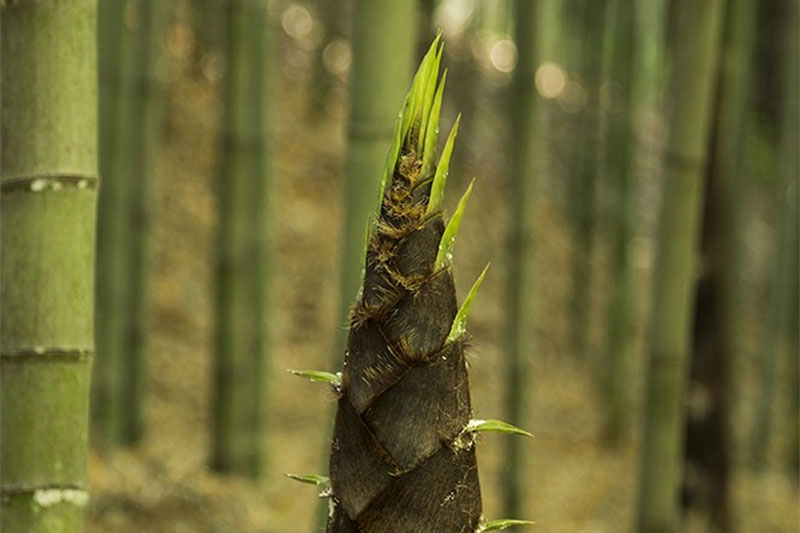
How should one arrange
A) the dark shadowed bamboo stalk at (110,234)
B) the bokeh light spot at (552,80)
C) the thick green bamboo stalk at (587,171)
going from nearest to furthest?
the dark shadowed bamboo stalk at (110,234)
the thick green bamboo stalk at (587,171)
the bokeh light spot at (552,80)

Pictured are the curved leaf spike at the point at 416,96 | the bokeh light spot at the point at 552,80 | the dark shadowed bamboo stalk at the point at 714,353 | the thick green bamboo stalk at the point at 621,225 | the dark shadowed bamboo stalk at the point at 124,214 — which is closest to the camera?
the curved leaf spike at the point at 416,96

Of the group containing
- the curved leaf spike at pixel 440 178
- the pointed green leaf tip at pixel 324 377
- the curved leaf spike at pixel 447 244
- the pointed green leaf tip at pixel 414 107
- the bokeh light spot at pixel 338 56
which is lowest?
the pointed green leaf tip at pixel 324 377

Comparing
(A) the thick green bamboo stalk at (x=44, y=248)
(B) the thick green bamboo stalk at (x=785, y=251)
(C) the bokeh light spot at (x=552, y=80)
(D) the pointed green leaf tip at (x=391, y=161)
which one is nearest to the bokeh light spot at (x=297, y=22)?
(C) the bokeh light spot at (x=552, y=80)

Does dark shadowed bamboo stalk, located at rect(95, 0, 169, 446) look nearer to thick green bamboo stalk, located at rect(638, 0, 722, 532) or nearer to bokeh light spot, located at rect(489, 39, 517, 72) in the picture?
thick green bamboo stalk, located at rect(638, 0, 722, 532)

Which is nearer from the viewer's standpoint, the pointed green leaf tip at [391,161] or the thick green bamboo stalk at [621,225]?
the pointed green leaf tip at [391,161]

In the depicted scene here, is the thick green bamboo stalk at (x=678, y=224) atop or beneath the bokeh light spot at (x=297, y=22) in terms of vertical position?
beneath

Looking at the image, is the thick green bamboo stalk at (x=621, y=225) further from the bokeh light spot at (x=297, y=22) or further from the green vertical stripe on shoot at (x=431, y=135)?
the bokeh light spot at (x=297, y=22)

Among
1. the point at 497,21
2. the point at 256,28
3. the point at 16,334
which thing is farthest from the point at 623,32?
the point at 497,21

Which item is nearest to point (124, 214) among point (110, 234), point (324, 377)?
point (110, 234)

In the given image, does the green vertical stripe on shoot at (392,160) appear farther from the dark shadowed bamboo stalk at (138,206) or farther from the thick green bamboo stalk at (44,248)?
the dark shadowed bamboo stalk at (138,206)
